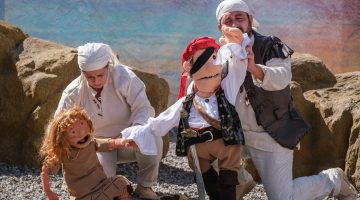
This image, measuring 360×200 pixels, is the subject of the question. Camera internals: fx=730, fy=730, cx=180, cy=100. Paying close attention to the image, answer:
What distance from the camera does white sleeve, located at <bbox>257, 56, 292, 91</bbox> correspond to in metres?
3.80

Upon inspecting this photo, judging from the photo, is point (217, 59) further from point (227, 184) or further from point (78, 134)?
point (78, 134)

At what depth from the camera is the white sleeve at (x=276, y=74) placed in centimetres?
380

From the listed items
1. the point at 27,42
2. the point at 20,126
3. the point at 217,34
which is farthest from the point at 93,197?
the point at 217,34

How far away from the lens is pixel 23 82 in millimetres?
Answer: 5797

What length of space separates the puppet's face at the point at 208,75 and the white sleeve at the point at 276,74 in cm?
26

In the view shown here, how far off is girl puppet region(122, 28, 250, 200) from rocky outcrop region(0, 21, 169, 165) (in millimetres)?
2021

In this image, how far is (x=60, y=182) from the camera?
529 cm

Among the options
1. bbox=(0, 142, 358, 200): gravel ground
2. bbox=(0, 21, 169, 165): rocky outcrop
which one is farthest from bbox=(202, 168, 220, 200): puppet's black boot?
bbox=(0, 21, 169, 165): rocky outcrop

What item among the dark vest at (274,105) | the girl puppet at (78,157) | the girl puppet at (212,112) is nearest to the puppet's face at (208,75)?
the girl puppet at (212,112)

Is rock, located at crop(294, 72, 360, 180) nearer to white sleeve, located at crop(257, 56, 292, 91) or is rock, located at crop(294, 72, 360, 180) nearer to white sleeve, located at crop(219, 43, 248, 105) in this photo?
white sleeve, located at crop(257, 56, 292, 91)

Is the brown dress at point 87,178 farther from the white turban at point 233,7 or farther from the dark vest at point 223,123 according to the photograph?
the white turban at point 233,7

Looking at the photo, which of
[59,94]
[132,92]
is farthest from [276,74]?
[59,94]

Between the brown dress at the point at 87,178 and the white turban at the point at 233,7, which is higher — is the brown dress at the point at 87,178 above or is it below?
below

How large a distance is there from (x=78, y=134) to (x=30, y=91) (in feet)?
6.77
